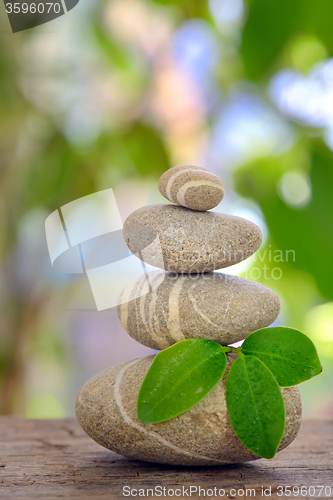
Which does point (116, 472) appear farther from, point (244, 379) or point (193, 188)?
point (193, 188)

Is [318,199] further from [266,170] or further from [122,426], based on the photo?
[122,426]

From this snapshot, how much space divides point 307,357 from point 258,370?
8 cm

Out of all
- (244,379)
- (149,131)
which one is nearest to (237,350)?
(244,379)

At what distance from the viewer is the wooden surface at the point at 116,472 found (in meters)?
0.60

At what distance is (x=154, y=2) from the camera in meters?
1.49

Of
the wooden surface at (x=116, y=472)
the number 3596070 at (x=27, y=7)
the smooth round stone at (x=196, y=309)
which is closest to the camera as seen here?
the wooden surface at (x=116, y=472)

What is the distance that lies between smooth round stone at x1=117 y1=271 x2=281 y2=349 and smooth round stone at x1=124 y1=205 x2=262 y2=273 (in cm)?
3

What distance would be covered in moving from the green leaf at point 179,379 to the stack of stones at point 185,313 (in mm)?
36

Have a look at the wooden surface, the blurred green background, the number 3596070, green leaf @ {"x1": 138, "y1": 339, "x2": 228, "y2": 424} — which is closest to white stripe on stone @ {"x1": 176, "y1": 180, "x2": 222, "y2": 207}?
green leaf @ {"x1": 138, "y1": 339, "x2": 228, "y2": 424}

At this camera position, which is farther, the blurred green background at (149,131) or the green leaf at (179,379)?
the blurred green background at (149,131)

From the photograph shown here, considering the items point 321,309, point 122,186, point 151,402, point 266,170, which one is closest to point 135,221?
point 151,402

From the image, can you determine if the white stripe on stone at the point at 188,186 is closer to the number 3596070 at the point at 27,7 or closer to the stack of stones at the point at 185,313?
the stack of stones at the point at 185,313

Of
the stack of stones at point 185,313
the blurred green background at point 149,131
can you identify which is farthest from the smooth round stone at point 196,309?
the blurred green background at point 149,131

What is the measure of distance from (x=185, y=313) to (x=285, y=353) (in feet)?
0.54
